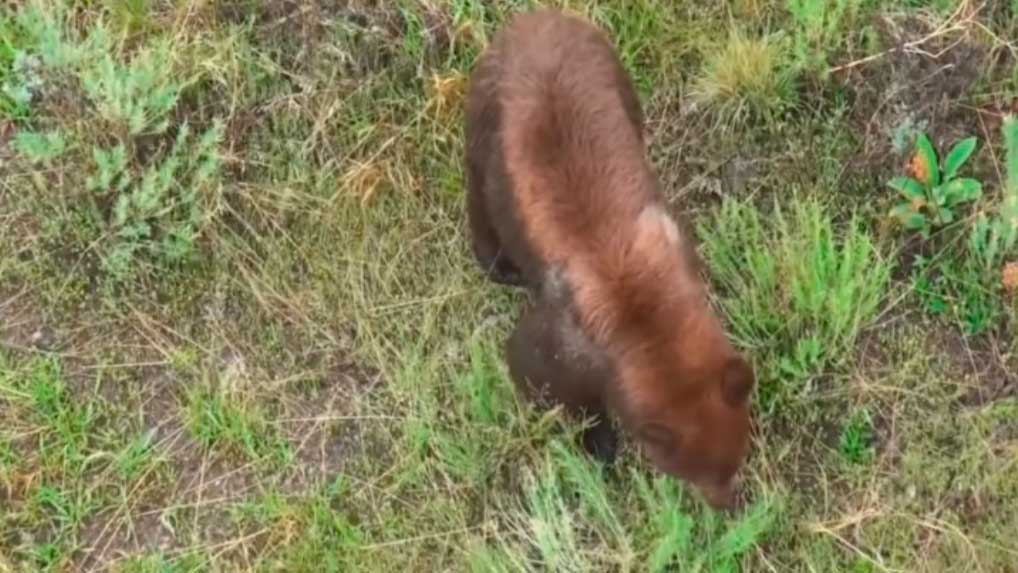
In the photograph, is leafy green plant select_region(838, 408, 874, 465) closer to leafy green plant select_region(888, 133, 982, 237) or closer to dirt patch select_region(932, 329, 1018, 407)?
dirt patch select_region(932, 329, 1018, 407)

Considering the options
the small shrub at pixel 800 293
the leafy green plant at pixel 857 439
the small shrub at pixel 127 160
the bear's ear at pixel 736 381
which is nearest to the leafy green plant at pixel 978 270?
the small shrub at pixel 800 293

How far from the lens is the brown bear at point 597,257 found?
4.15 meters

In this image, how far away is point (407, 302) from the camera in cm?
510

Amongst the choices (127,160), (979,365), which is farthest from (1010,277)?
(127,160)

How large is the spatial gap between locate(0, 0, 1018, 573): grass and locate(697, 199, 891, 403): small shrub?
0.01 meters

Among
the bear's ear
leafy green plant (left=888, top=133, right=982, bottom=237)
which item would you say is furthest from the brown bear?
leafy green plant (left=888, top=133, right=982, bottom=237)

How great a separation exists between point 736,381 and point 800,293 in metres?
0.80

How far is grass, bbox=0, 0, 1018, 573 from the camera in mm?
4785

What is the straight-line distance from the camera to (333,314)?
16.9 ft

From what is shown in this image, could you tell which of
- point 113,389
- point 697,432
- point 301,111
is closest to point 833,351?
point 697,432

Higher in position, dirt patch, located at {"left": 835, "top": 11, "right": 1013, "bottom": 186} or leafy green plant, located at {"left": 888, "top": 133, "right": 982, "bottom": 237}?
dirt patch, located at {"left": 835, "top": 11, "right": 1013, "bottom": 186}

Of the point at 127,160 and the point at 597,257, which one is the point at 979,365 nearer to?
the point at 597,257

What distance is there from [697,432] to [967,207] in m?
1.48

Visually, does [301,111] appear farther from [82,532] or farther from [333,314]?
[82,532]
